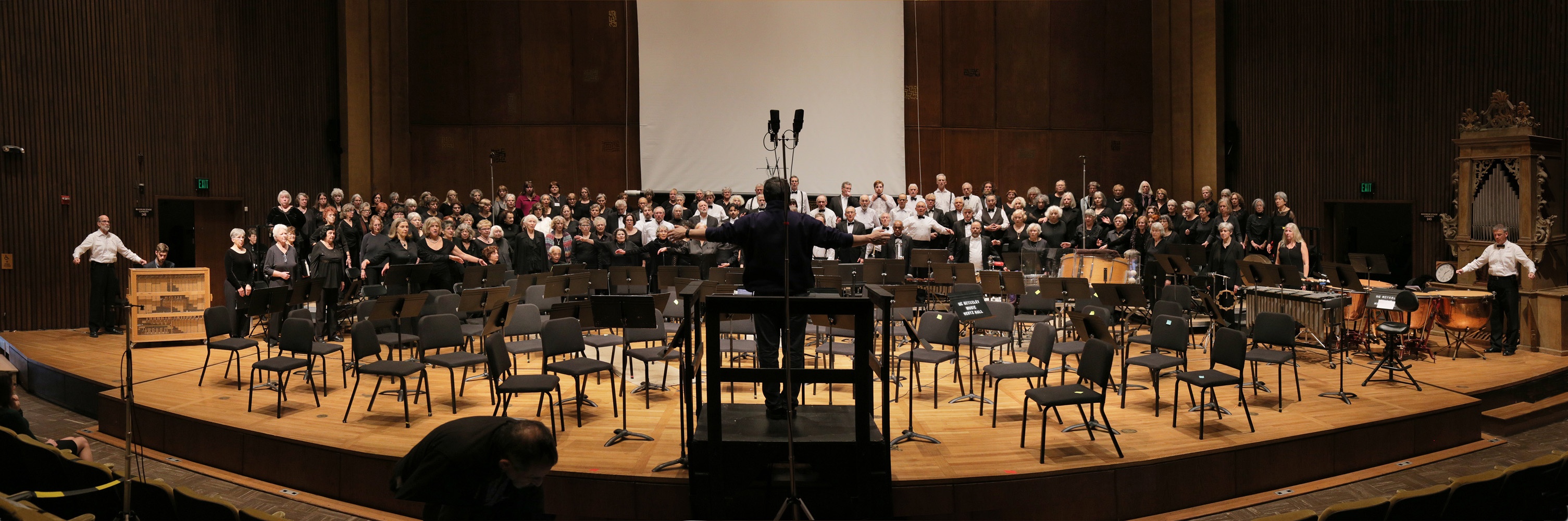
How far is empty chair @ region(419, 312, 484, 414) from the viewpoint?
611 centimetres

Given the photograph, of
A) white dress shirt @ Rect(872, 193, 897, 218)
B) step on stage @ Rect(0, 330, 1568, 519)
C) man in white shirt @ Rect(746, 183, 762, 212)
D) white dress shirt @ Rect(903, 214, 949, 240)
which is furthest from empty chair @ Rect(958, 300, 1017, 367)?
white dress shirt @ Rect(872, 193, 897, 218)

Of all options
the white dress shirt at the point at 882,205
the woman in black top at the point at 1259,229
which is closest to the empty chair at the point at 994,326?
the white dress shirt at the point at 882,205

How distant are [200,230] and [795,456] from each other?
1106 centimetres

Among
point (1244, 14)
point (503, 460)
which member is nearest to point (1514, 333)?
point (1244, 14)

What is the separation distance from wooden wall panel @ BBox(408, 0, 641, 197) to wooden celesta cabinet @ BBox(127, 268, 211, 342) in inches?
216

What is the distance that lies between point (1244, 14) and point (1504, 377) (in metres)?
8.24

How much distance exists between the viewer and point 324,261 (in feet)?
29.8

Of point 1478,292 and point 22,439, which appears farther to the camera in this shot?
point 1478,292

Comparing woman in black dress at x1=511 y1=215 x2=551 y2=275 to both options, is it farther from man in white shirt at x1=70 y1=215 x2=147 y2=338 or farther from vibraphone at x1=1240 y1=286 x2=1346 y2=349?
vibraphone at x1=1240 y1=286 x2=1346 y2=349

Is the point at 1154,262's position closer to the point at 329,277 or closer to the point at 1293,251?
the point at 1293,251

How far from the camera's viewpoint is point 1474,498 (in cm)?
376

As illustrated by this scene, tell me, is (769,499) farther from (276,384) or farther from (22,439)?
(276,384)

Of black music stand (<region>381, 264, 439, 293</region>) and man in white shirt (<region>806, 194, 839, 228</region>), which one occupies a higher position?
man in white shirt (<region>806, 194, 839, 228</region>)

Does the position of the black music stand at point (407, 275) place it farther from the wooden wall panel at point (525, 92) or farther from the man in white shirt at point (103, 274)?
the wooden wall panel at point (525, 92)
